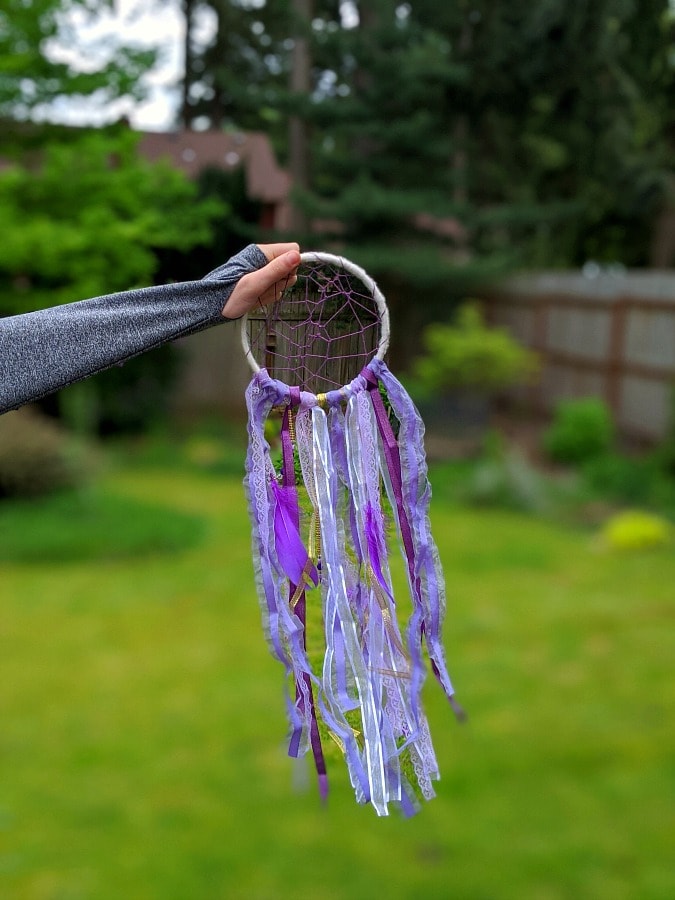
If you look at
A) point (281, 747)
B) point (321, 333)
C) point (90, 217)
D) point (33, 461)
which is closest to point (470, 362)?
point (33, 461)

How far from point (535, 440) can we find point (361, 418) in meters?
6.11

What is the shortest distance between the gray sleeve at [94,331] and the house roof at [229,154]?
4464 mm

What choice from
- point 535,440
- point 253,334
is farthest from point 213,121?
point 253,334

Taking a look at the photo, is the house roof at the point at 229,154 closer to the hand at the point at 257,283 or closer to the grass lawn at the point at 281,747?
the grass lawn at the point at 281,747

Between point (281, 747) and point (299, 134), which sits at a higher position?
point (299, 134)

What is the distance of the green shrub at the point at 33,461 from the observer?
4.84 metres

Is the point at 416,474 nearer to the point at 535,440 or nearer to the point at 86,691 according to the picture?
the point at 86,691

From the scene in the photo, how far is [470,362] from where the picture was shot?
6504mm

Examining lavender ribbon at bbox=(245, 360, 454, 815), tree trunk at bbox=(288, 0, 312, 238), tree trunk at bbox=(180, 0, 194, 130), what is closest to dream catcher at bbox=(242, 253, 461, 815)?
lavender ribbon at bbox=(245, 360, 454, 815)

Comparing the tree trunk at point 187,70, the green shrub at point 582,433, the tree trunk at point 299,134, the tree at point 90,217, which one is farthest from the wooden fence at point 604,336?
the tree at point 90,217

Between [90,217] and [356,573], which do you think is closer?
[356,573]

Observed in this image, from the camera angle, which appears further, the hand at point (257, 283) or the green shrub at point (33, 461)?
the green shrub at point (33, 461)

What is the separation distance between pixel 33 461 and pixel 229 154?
2273mm

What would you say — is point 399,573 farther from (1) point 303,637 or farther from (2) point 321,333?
(2) point 321,333
